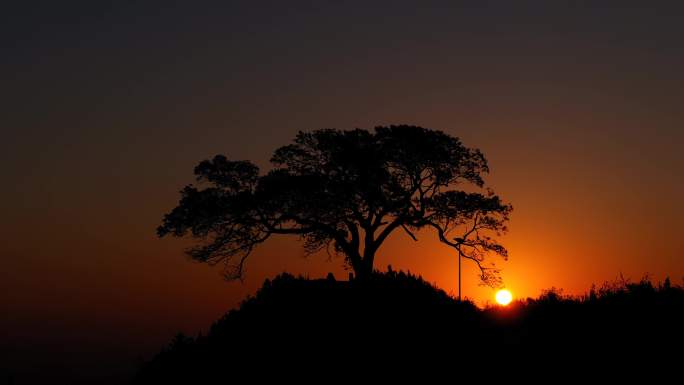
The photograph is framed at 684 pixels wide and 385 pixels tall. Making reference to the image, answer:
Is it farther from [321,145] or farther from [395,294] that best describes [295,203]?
[395,294]

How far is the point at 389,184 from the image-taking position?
43875 mm

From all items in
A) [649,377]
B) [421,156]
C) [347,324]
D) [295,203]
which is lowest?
[649,377]

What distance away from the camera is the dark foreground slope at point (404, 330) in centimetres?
2392

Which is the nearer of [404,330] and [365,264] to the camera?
[404,330]

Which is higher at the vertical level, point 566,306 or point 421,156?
point 421,156

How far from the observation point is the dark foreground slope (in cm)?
2392

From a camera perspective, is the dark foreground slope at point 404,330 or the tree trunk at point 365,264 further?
the tree trunk at point 365,264

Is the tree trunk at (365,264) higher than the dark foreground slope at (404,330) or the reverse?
higher

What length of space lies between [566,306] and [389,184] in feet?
57.7

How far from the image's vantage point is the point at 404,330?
91.5 ft

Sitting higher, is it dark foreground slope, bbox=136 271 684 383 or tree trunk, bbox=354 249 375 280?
tree trunk, bbox=354 249 375 280

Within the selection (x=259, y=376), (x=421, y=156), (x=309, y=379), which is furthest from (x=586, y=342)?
(x=421, y=156)

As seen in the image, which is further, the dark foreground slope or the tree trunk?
the tree trunk

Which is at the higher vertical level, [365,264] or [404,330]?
[365,264]
